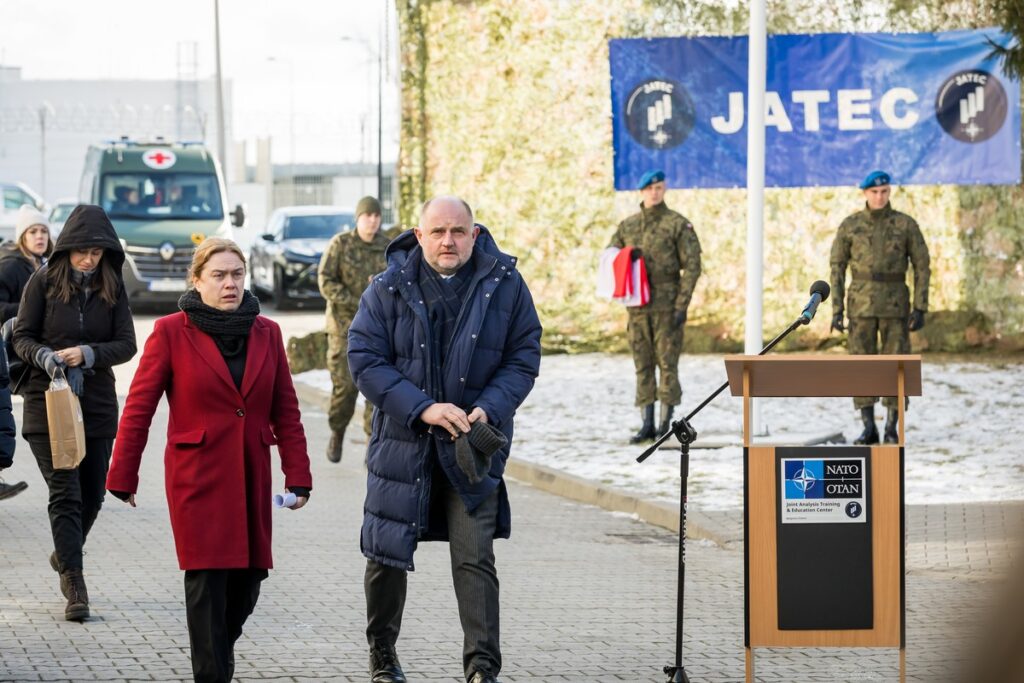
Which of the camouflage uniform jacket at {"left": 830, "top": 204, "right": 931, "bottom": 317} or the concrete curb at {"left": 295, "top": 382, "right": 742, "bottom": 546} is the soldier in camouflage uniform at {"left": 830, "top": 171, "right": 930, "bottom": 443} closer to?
the camouflage uniform jacket at {"left": 830, "top": 204, "right": 931, "bottom": 317}

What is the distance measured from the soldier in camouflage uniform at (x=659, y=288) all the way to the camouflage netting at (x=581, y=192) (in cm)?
581

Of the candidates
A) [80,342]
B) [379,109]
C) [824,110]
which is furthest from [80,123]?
[80,342]

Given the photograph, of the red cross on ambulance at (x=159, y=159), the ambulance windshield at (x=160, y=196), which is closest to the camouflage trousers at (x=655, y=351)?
the ambulance windshield at (x=160, y=196)

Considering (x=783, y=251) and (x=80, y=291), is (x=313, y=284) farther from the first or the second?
(x=80, y=291)

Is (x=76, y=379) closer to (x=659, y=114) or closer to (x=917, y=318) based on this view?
(x=917, y=318)

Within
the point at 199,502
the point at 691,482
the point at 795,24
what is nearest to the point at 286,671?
the point at 199,502

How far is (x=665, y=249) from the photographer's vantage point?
533 inches

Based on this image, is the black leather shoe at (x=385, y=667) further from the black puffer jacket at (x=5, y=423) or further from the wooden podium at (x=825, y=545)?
the black puffer jacket at (x=5, y=423)

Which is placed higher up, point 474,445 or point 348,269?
point 348,269

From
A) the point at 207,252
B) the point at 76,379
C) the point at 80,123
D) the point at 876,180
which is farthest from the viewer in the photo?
the point at 80,123

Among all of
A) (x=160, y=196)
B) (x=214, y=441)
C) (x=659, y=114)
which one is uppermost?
(x=659, y=114)

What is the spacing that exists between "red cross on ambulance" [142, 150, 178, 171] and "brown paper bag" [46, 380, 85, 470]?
23.7m

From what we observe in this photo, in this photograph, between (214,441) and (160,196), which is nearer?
(214,441)

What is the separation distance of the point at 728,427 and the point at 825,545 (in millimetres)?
8724
